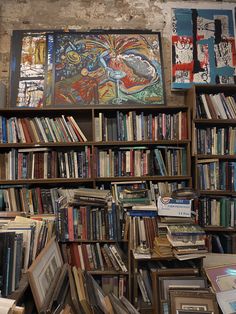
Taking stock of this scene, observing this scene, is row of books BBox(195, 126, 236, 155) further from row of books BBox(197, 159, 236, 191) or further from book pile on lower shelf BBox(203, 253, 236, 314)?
book pile on lower shelf BBox(203, 253, 236, 314)

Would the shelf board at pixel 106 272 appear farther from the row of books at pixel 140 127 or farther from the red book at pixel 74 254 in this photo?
the row of books at pixel 140 127

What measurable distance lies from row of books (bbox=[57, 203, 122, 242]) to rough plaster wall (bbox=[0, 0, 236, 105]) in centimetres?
145

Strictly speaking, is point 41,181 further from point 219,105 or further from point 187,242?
point 219,105

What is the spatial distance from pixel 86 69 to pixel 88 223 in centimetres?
158

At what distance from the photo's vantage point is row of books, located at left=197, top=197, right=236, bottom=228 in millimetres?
2797

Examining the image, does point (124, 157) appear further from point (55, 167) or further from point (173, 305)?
point (173, 305)

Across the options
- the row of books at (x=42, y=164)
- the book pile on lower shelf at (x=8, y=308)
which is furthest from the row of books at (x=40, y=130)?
the book pile on lower shelf at (x=8, y=308)

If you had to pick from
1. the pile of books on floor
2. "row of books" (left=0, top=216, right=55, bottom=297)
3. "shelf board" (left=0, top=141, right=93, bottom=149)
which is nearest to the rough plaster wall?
"shelf board" (left=0, top=141, right=93, bottom=149)

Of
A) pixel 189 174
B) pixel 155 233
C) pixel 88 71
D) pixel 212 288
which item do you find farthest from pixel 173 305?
pixel 88 71

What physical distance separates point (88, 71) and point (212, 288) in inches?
90.3

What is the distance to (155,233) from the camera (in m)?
2.41

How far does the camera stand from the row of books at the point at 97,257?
250cm

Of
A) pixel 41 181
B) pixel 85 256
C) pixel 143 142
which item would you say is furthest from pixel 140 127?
pixel 85 256

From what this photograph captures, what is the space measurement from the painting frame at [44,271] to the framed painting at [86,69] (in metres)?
1.45
